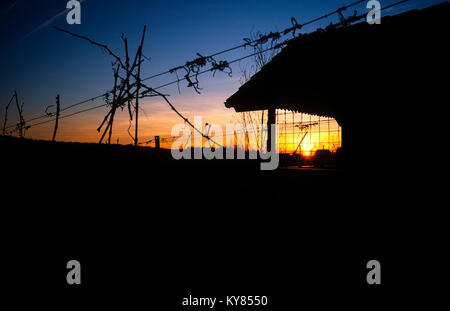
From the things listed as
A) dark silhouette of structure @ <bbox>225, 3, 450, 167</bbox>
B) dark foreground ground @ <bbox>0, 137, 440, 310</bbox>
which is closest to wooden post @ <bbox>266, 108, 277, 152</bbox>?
dark silhouette of structure @ <bbox>225, 3, 450, 167</bbox>

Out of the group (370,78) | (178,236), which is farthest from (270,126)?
(178,236)

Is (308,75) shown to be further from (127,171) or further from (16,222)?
(16,222)

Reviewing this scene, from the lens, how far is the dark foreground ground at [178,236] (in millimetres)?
2227

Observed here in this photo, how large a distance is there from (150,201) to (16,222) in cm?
132

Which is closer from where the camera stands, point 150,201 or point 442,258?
point 150,201

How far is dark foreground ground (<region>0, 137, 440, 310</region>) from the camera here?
7.30 feet

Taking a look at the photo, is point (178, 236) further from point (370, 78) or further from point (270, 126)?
point (370, 78)

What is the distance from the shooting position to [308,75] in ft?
15.3

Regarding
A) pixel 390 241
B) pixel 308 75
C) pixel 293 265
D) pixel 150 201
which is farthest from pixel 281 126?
pixel 150 201

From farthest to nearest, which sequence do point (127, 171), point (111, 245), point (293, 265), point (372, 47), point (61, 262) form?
point (372, 47)
point (293, 265)
point (127, 171)
point (111, 245)
point (61, 262)

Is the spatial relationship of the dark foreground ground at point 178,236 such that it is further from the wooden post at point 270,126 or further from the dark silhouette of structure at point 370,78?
the dark silhouette of structure at point 370,78

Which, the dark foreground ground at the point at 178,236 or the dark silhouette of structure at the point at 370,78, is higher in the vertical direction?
the dark silhouette of structure at the point at 370,78

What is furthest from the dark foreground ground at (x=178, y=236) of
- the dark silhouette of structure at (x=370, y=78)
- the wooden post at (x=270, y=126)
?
the dark silhouette of structure at (x=370, y=78)

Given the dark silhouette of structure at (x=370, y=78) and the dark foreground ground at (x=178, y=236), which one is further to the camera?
the dark silhouette of structure at (x=370, y=78)
